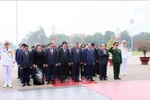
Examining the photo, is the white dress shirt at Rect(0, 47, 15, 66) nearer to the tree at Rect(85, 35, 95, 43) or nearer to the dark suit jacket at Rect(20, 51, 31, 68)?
the dark suit jacket at Rect(20, 51, 31, 68)

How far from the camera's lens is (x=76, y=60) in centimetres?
902

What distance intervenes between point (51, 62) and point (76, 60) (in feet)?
3.31

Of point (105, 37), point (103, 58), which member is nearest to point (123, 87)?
point (103, 58)

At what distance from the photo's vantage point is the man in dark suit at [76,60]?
9016 mm

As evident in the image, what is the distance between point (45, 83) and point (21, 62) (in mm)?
1309

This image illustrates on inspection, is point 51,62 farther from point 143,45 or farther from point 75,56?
point 143,45

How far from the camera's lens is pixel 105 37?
61.1 m

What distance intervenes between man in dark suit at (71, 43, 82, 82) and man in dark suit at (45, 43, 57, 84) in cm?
73

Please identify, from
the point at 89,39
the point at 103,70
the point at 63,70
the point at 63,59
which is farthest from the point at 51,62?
the point at 89,39

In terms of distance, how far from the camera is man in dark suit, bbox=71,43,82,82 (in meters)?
9.02

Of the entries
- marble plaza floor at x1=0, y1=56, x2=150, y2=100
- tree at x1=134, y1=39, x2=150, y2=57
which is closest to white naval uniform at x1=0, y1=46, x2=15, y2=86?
marble plaza floor at x1=0, y1=56, x2=150, y2=100

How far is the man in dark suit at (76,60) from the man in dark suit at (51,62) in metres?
0.73

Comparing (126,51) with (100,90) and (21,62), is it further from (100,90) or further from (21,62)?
(21,62)

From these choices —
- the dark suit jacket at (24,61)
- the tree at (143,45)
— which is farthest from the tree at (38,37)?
the dark suit jacket at (24,61)
